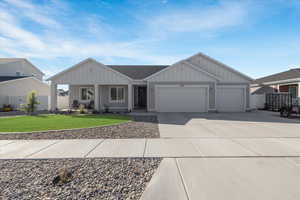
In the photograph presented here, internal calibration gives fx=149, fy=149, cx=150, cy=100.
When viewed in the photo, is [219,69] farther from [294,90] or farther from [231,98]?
[294,90]

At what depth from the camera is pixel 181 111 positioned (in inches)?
567

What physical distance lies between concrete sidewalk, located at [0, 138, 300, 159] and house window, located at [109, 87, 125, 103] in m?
10.5

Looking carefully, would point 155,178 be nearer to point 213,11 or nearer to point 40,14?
point 213,11

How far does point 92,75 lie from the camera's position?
14.2 m

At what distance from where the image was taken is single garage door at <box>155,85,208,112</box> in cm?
1442

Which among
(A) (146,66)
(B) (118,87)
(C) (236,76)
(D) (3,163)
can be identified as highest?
(A) (146,66)

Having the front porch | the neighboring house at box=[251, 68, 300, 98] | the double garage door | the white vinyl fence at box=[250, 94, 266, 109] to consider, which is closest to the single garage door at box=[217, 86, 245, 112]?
the double garage door

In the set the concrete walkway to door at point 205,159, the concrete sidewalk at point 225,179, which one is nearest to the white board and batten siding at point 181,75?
the concrete walkway to door at point 205,159

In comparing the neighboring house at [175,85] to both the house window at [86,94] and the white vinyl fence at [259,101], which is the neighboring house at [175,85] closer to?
the house window at [86,94]

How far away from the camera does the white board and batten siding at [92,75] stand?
14.1 metres

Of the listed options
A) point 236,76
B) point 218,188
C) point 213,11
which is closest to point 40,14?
point 213,11

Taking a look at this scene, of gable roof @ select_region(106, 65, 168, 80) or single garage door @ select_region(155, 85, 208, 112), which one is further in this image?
gable roof @ select_region(106, 65, 168, 80)

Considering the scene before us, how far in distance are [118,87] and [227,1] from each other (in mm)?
11674

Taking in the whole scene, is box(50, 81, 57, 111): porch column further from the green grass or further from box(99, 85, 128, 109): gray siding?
the green grass
